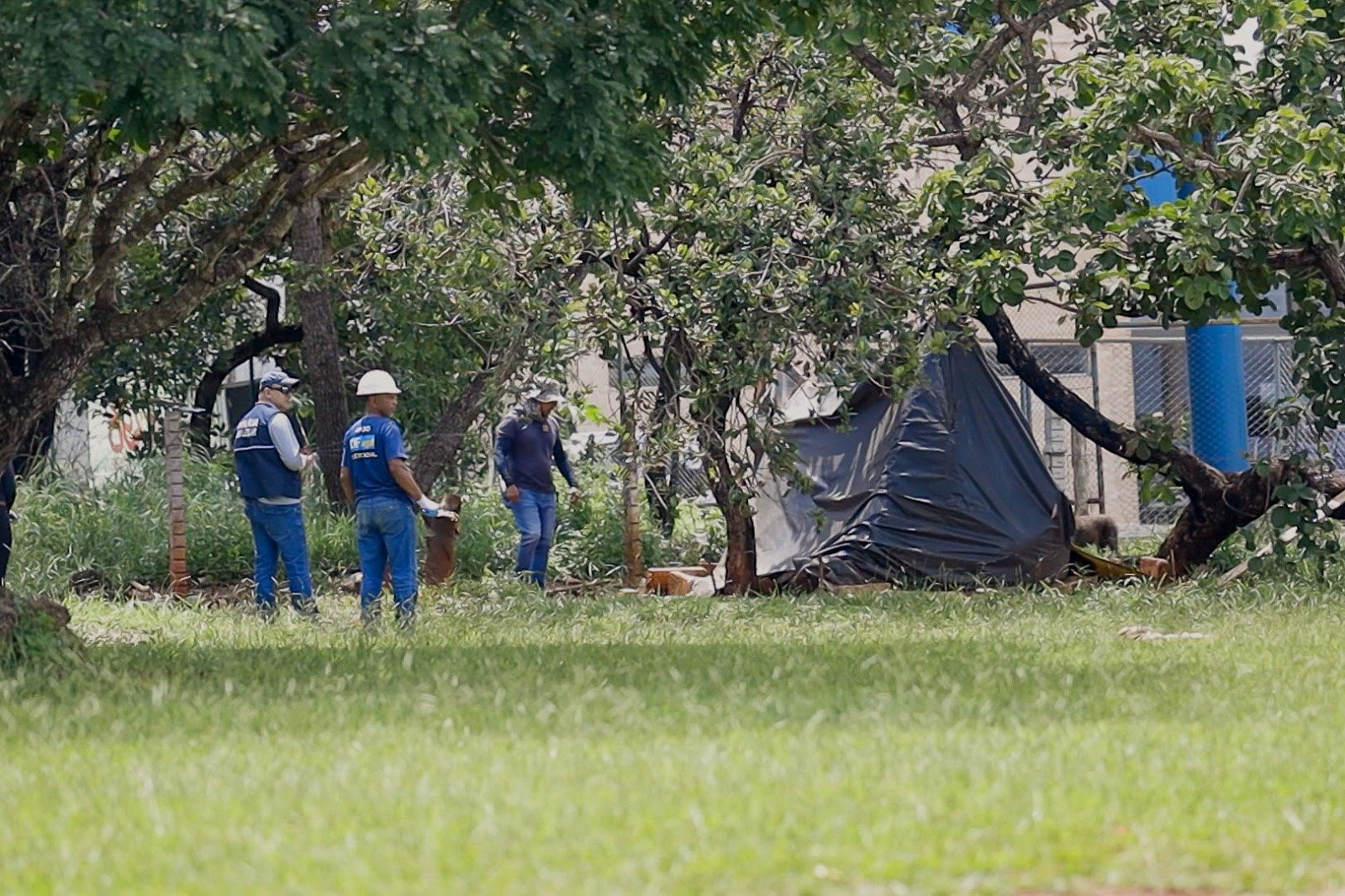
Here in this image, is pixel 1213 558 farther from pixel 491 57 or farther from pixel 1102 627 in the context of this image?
pixel 491 57

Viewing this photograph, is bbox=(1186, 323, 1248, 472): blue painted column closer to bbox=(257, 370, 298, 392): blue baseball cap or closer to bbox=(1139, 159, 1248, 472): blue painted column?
bbox=(1139, 159, 1248, 472): blue painted column

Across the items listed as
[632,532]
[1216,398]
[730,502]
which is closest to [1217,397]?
[1216,398]

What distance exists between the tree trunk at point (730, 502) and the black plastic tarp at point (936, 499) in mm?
214

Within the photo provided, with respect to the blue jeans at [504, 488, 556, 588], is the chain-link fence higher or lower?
higher

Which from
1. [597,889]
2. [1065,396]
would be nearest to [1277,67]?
[1065,396]

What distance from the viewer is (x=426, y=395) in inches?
728

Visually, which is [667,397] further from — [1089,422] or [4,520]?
Result: [4,520]

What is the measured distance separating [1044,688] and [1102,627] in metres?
3.23

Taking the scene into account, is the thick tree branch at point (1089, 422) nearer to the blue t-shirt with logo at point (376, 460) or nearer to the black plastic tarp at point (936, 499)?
the black plastic tarp at point (936, 499)

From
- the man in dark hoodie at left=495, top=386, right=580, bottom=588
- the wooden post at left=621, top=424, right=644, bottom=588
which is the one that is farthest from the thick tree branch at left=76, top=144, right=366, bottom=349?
the wooden post at left=621, top=424, right=644, bottom=588

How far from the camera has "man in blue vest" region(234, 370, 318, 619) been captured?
1259cm

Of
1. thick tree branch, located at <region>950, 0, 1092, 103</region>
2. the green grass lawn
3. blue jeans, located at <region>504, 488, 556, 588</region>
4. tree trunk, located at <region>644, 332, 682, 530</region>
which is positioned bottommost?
the green grass lawn

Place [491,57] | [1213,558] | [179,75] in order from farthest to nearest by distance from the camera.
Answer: [1213,558], [491,57], [179,75]

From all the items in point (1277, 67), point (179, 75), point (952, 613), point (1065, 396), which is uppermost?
point (1277, 67)
